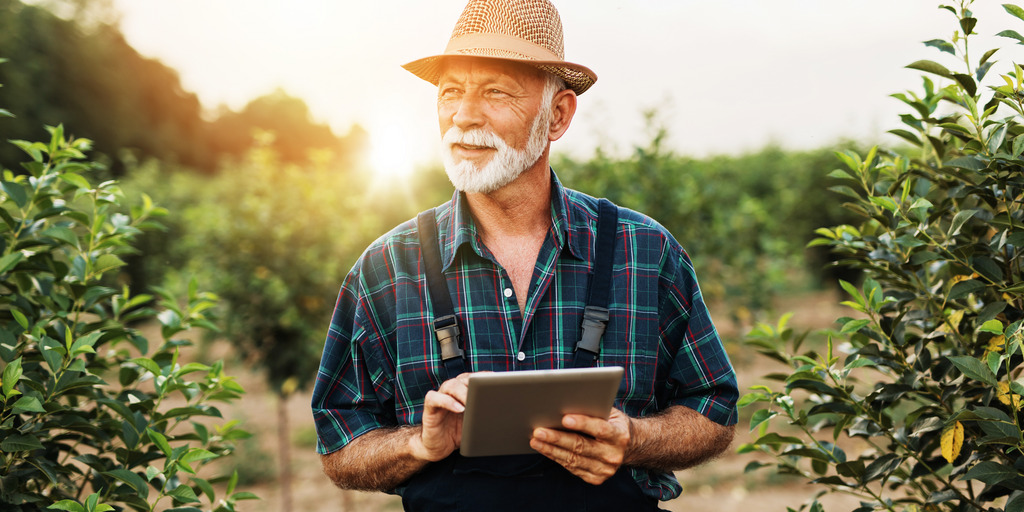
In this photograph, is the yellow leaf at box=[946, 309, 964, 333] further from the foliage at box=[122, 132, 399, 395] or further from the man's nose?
the foliage at box=[122, 132, 399, 395]

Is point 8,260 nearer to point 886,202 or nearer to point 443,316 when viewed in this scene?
point 443,316

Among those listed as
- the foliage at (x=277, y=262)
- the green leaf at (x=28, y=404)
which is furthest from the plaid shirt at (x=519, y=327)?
the foliage at (x=277, y=262)

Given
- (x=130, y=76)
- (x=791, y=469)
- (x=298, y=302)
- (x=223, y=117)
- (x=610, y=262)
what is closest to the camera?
(x=610, y=262)

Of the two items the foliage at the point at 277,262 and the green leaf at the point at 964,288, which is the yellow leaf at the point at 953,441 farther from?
the foliage at the point at 277,262

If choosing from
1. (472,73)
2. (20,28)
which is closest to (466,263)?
(472,73)

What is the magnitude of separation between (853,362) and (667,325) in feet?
1.72

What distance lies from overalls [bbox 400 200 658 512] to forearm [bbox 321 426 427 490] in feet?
0.24

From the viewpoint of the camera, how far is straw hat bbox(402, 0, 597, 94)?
204 cm

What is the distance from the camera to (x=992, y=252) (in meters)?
1.95

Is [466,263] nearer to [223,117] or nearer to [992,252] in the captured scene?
[992,252]

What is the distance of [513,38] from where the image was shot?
2.08 metres

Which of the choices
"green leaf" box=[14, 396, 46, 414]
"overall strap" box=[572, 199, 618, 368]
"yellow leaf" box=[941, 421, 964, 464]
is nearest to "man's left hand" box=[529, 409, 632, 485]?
"overall strap" box=[572, 199, 618, 368]

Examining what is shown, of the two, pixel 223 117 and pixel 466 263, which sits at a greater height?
pixel 223 117

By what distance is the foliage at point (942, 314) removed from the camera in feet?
6.09
